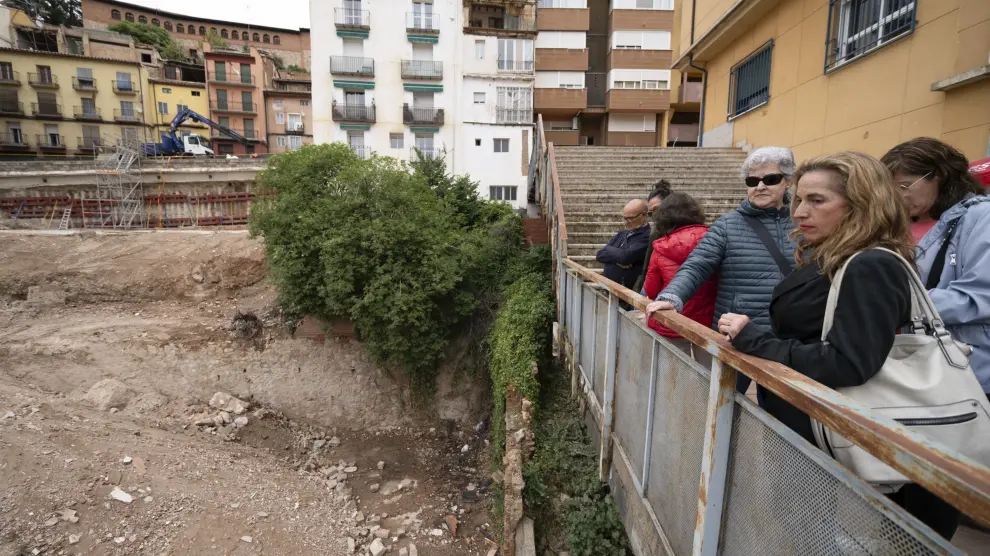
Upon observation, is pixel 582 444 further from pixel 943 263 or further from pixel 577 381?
pixel 943 263

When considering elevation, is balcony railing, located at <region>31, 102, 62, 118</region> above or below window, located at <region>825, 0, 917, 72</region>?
above

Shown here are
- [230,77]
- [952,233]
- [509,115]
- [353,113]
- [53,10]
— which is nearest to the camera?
[952,233]

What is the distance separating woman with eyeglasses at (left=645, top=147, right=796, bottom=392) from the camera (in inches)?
95.3

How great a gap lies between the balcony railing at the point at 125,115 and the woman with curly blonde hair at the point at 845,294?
146 ft

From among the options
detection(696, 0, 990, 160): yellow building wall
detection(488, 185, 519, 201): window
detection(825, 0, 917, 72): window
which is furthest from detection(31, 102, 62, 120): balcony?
detection(825, 0, 917, 72): window

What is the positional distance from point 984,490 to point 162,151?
36.0 meters

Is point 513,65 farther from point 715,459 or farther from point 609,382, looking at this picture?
point 715,459

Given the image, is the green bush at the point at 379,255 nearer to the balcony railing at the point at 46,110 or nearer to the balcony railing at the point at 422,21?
the balcony railing at the point at 422,21

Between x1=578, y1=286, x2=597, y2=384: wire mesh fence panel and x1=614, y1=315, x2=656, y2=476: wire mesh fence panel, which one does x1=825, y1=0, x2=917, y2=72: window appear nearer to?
x1=578, y1=286, x2=597, y2=384: wire mesh fence panel

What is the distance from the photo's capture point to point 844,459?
120cm

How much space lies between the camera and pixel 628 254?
4.37 metres

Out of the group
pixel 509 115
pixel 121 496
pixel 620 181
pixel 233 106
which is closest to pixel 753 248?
pixel 620 181

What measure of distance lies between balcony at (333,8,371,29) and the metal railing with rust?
1044 inches

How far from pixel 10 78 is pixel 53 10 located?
14.6 metres
